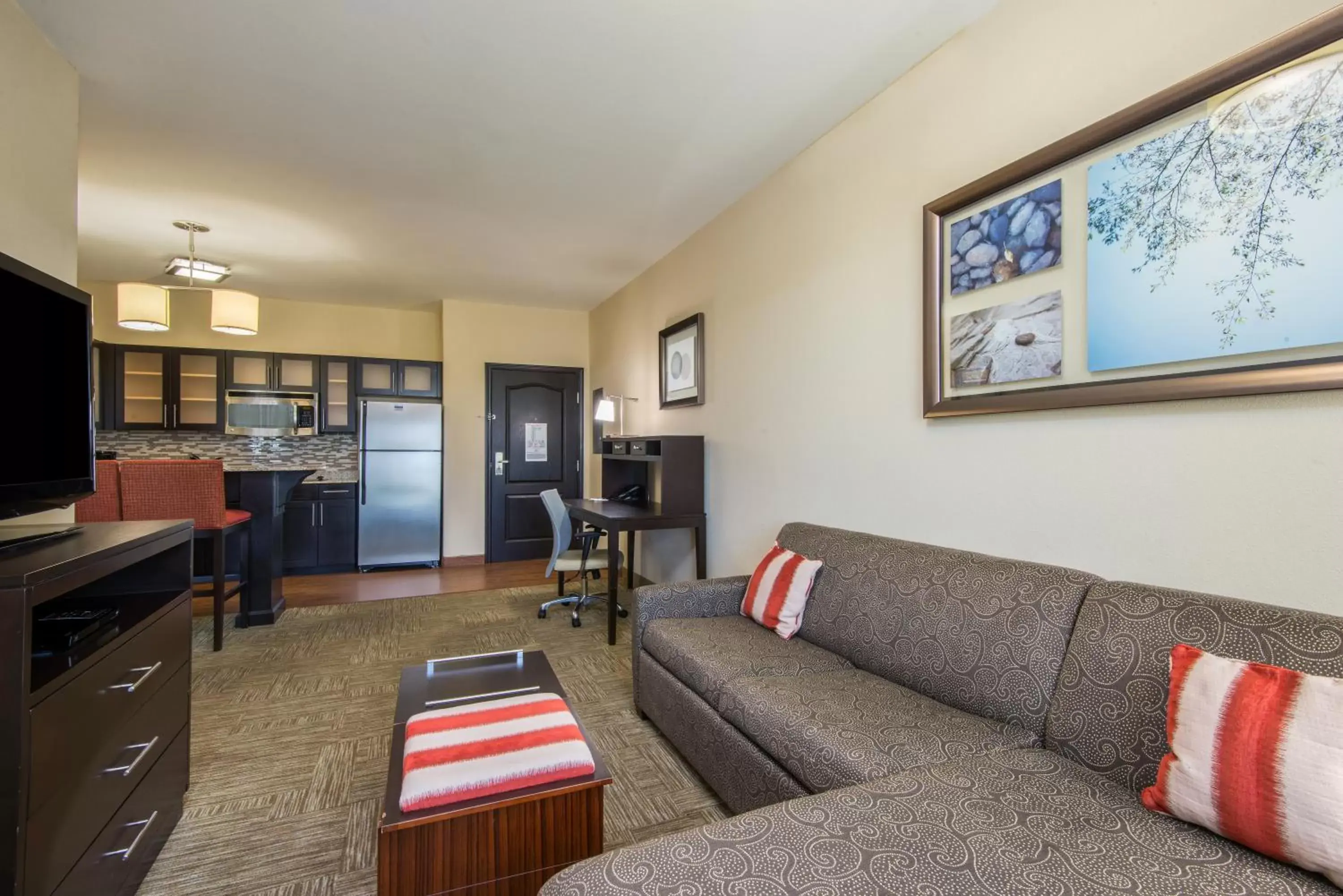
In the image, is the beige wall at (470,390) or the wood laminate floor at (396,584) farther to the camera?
the beige wall at (470,390)

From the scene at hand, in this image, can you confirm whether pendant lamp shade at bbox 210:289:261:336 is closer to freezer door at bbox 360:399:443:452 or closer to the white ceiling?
the white ceiling

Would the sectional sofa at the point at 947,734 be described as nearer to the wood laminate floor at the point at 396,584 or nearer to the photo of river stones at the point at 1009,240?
the photo of river stones at the point at 1009,240

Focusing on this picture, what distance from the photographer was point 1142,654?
1.28 meters

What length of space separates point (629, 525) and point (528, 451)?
9.74 ft

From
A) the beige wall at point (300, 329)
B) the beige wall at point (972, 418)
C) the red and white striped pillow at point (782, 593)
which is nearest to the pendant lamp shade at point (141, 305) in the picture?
the beige wall at point (300, 329)

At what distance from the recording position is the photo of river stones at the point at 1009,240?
174 cm

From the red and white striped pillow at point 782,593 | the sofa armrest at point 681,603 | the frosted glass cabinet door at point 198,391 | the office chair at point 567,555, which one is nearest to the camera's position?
the red and white striped pillow at point 782,593

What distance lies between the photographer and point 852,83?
7.58ft

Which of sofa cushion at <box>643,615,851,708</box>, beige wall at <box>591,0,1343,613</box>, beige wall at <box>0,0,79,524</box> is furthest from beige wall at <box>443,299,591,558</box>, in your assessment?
sofa cushion at <box>643,615,851,708</box>

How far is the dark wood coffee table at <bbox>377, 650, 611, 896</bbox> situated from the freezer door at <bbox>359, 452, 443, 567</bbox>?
4.44 meters

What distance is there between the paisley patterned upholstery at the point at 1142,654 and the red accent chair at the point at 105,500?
13.8 ft

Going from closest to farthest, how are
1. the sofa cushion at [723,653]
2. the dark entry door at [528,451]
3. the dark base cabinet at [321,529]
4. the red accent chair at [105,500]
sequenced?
the sofa cushion at [723,653] < the red accent chair at [105,500] < the dark base cabinet at [321,529] < the dark entry door at [528,451]

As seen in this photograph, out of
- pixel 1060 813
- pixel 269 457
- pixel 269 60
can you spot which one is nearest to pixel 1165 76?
pixel 1060 813

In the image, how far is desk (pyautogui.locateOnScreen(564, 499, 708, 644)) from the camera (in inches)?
131
